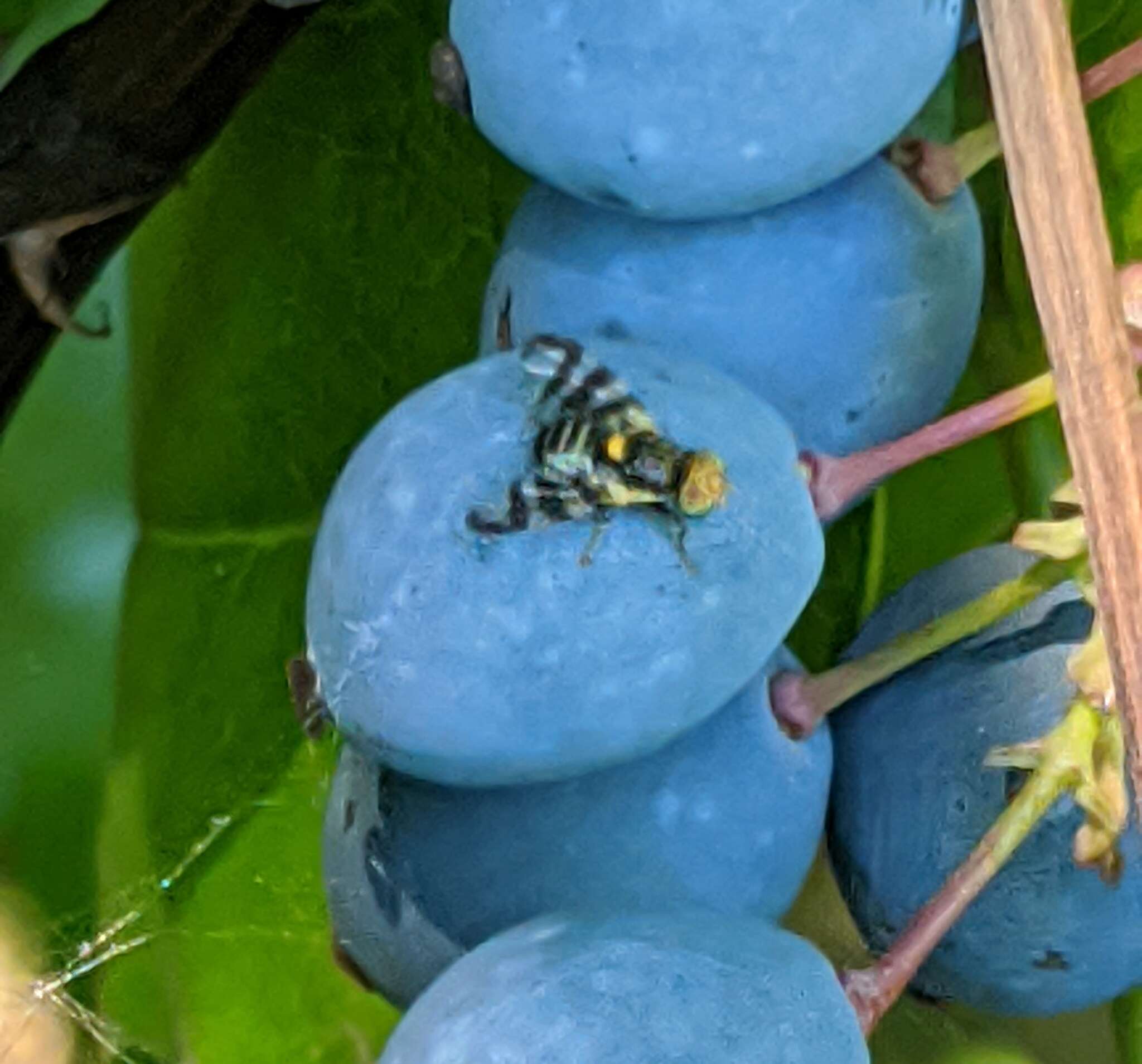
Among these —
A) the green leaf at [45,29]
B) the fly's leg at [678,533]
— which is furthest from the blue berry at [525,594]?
the green leaf at [45,29]

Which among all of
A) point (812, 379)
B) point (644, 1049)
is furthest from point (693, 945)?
point (812, 379)

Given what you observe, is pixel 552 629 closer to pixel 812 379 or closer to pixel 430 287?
pixel 812 379

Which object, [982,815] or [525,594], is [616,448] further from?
[982,815]

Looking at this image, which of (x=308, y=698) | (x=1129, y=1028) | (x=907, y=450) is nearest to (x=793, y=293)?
(x=907, y=450)

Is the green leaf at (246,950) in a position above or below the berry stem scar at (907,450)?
below

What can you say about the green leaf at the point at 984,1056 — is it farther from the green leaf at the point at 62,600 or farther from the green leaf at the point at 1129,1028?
the green leaf at the point at 62,600

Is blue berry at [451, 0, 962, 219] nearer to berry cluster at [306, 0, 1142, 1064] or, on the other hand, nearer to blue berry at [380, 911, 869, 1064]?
berry cluster at [306, 0, 1142, 1064]
